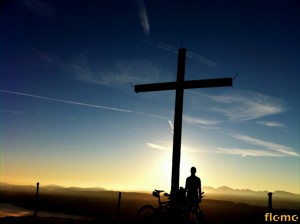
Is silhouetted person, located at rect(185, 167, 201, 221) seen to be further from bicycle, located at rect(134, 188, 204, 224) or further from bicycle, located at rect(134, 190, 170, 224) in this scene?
bicycle, located at rect(134, 190, 170, 224)

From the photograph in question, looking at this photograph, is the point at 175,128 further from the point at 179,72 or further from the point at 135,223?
the point at 135,223

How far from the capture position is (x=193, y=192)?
32.0ft

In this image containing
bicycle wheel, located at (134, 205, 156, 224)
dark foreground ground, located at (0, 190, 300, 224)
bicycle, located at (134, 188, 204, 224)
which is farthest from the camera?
dark foreground ground, located at (0, 190, 300, 224)

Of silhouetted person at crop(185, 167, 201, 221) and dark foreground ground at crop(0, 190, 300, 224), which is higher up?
silhouetted person at crop(185, 167, 201, 221)

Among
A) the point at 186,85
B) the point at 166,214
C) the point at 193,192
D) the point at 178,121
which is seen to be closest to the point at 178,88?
the point at 186,85

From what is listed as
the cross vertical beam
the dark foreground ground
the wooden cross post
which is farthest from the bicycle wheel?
the dark foreground ground

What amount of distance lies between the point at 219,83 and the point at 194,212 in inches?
157

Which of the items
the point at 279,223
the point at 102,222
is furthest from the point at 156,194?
the point at 279,223

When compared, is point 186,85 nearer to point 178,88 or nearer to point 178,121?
point 178,88

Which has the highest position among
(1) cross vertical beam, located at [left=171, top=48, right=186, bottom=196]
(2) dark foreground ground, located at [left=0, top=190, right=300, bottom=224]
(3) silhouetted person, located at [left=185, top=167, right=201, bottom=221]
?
(1) cross vertical beam, located at [left=171, top=48, right=186, bottom=196]

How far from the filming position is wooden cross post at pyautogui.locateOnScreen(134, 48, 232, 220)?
8.98m

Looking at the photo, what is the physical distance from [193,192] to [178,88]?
10.9 feet

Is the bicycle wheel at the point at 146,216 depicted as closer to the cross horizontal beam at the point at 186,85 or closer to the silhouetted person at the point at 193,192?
the silhouetted person at the point at 193,192

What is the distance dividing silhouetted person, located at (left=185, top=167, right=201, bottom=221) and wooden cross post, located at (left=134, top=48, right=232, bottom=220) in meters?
0.89
